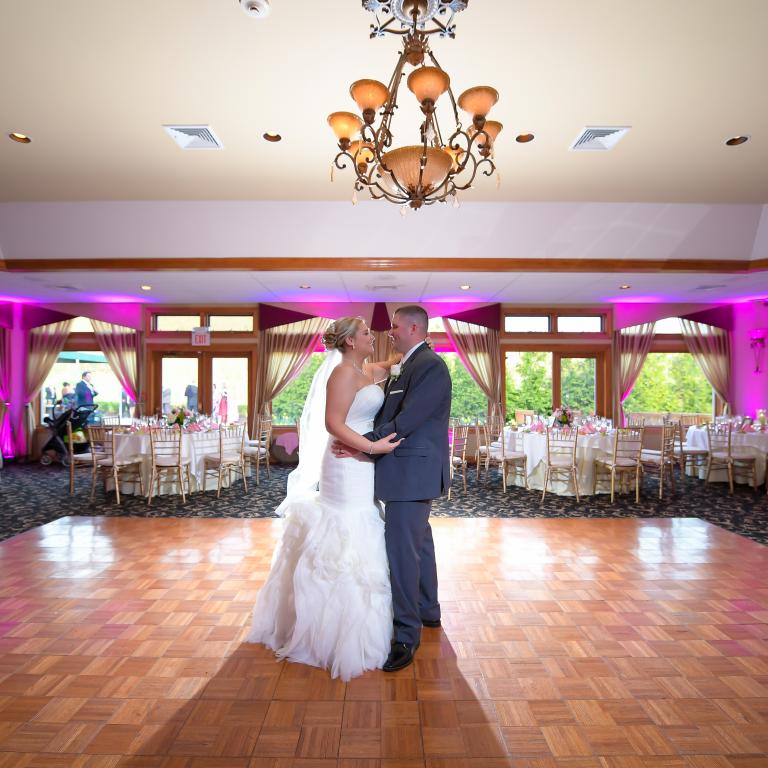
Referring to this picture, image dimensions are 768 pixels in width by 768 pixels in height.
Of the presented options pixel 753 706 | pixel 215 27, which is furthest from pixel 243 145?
pixel 753 706

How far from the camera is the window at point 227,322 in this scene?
10219 mm

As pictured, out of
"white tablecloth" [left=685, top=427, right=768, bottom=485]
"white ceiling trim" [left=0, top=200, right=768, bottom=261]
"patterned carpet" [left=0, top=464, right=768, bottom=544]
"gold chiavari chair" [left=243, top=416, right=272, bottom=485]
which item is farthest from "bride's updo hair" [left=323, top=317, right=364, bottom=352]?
"white tablecloth" [left=685, top=427, right=768, bottom=485]

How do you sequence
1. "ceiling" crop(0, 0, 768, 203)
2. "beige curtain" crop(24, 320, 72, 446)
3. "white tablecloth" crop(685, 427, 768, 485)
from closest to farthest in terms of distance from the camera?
1. "ceiling" crop(0, 0, 768, 203)
2. "white tablecloth" crop(685, 427, 768, 485)
3. "beige curtain" crop(24, 320, 72, 446)

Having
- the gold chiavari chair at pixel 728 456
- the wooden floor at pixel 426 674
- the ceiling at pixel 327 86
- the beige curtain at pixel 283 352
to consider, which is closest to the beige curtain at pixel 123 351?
the beige curtain at pixel 283 352

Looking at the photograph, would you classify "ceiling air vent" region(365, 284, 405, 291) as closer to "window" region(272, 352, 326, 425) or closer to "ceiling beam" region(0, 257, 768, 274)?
"ceiling beam" region(0, 257, 768, 274)

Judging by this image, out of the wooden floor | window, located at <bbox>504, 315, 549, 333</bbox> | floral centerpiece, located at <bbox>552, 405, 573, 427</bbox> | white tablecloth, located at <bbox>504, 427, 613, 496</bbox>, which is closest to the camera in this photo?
the wooden floor

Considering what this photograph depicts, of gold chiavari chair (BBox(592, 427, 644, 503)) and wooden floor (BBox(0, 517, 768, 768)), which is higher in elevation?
gold chiavari chair (BBox(592, 427, 644, 503))

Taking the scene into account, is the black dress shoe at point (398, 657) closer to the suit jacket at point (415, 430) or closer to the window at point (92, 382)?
the suit jacket at point (415, 430)

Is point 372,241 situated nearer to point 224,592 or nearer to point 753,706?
point 224,592

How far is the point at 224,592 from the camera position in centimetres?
351

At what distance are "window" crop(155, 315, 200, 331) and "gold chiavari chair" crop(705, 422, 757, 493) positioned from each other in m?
9.08

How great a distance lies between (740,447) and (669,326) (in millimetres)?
3648

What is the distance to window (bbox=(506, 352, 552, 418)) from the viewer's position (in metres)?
10.3

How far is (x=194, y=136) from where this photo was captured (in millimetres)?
4262
